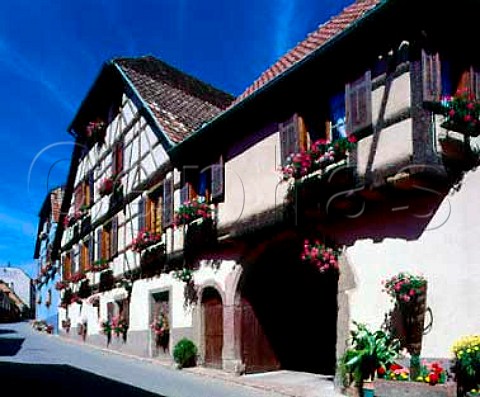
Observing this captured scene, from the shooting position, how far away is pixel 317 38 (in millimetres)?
11633

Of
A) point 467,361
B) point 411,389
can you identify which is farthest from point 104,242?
point 467,361

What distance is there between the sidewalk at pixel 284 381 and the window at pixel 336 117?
3.85m

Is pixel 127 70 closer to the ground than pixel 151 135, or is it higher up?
higher up

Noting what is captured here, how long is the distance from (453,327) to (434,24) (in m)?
3.83

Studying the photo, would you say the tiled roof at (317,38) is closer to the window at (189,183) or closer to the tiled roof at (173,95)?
the window at (189,183)

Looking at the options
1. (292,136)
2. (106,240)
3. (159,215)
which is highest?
(292,136)

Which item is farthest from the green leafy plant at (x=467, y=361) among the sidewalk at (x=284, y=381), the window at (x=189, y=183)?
the window at (x=189, y=183)

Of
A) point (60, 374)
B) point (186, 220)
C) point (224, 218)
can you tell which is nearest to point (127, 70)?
point (186, 220)

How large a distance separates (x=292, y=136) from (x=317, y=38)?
2.67 meters

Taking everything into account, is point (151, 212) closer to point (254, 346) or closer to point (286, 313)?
point (286, 313)

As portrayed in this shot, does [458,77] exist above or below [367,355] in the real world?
above

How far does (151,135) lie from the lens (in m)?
16.0

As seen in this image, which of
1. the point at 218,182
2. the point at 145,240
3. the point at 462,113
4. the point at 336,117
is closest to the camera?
the point at 462,113

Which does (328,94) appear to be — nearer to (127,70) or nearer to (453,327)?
(453,327)
